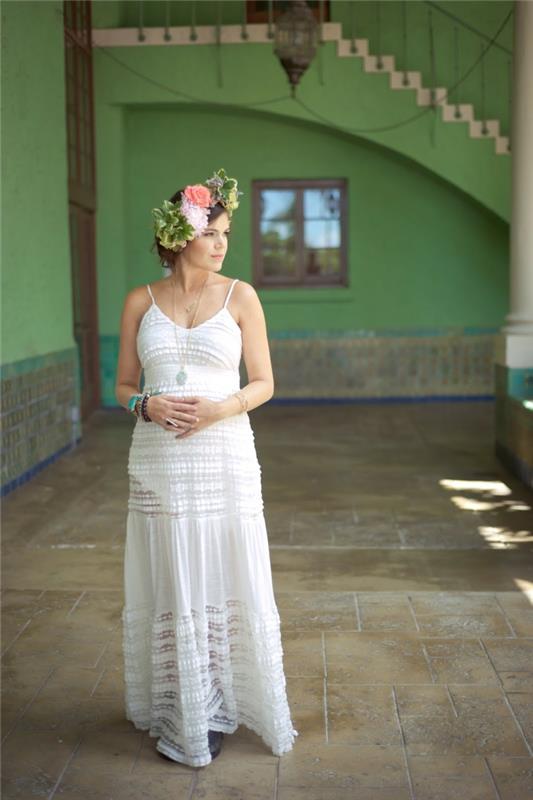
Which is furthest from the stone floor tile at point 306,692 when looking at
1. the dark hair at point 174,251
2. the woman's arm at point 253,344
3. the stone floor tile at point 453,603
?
the dark hair at point 174,251

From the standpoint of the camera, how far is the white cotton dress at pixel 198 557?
3.24 m

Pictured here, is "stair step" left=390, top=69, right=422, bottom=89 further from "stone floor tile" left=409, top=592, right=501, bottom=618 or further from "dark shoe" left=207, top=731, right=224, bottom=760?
"dark shoe" left=207, top=731, right=224, bottom=760

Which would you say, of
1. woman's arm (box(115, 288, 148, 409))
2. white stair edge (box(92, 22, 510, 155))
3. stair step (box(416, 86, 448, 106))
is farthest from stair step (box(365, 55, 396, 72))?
woman's arm (box(115, 288, 148, 409))

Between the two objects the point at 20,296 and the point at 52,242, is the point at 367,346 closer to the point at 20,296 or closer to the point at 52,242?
the point at 52,242

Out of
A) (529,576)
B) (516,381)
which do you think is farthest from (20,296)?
(529,576)

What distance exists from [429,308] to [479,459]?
14.7ft

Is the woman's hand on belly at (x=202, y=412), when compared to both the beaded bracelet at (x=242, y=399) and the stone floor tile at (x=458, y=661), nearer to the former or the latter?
the beaded bracelet at (x=242, y=399)

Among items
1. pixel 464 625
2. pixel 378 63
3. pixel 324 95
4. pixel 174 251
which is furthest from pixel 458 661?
pixel 378 63

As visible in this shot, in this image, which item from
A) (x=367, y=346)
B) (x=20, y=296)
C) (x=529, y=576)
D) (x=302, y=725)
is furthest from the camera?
(x=367, y=346)

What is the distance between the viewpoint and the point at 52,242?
29.7 ft

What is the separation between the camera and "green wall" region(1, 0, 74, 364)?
7.77 meters

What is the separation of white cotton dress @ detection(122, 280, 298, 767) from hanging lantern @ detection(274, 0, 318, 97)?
770 cm

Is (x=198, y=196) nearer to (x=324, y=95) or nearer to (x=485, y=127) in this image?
(x=324, y=95)

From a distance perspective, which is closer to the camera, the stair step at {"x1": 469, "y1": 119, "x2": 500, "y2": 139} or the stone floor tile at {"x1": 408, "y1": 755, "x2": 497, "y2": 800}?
the stone floor tile at {"x1": 408, "y1": 755, "x2": 497, "y2": 800}
